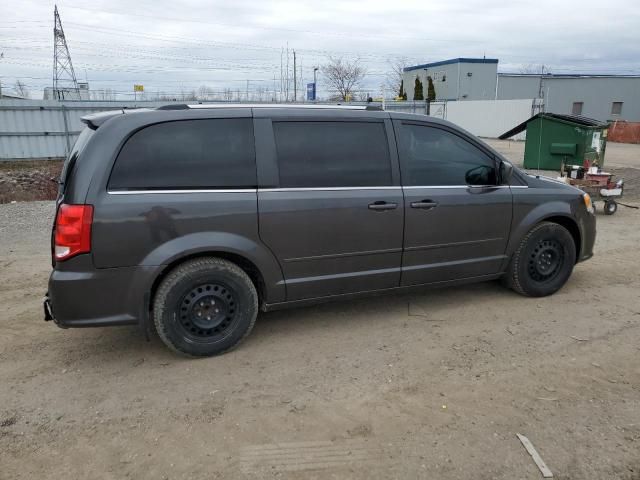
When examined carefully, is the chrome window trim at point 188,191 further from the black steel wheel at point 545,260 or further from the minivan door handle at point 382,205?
the black steel wheel at point 545,260

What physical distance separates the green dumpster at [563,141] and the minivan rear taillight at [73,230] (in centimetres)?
1104

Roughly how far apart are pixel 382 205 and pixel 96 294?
7.15 ft

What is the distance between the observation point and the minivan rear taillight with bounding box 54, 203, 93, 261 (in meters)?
3.21

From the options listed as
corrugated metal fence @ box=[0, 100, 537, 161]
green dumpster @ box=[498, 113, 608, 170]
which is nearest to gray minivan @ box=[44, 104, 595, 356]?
green dumpster @ box=[498, 113, 608, 170]

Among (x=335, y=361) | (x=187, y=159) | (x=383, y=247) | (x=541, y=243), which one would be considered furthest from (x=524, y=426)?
(x=187, y=159)

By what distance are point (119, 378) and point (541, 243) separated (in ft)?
12.6

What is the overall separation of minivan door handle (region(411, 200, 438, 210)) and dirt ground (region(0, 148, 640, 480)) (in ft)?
3.27

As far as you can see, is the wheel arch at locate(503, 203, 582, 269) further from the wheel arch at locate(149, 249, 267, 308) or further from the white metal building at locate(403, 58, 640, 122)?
the white metal building at locate(403, 58, 640, 122)

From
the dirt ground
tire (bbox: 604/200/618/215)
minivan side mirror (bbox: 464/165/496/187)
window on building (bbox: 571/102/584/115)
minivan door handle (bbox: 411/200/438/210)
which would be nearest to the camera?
the dirt ground

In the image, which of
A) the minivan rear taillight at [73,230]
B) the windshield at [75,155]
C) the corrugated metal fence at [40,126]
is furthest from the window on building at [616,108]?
the minivan rear taillight at [73,230]

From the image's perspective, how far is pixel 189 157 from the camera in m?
3.51

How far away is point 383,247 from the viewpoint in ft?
13.3

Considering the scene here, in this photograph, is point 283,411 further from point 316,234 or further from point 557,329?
point 557,329

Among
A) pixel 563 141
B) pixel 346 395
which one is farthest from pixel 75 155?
pixel 563 141
